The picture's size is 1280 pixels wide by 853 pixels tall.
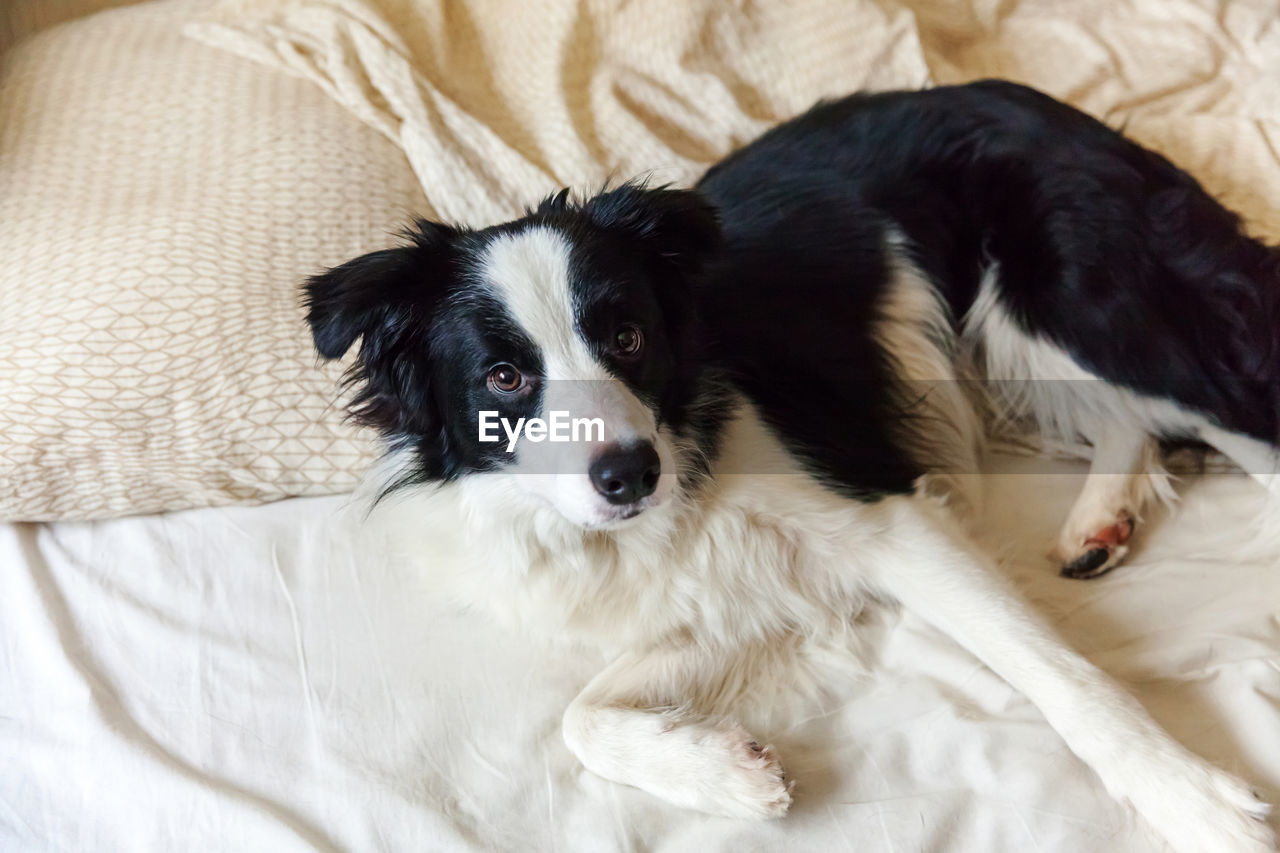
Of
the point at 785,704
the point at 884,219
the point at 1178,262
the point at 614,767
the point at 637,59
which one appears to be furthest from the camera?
the point at 637,59

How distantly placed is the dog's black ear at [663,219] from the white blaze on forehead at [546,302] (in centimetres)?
16

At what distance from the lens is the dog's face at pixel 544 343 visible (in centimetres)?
155

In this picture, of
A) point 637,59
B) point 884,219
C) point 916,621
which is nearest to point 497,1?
point 637,59

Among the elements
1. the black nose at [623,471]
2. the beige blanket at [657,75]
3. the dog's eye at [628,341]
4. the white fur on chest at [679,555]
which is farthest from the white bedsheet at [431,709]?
the beige blanket at [657,75]

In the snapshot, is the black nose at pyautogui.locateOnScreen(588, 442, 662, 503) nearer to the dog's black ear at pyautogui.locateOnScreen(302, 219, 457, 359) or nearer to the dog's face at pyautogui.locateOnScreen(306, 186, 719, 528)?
the dog's face at pyautogui.locateOnScreen(306, 186, 719, 528)

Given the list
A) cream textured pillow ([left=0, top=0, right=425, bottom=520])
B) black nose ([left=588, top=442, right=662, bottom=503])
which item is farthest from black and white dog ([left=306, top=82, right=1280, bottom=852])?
cream textured pillow ([left=0, top=0, right=425, bottom=520])

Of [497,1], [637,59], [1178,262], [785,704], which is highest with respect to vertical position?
[497,1]

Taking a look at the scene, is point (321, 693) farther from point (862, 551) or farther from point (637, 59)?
point (637, 59)

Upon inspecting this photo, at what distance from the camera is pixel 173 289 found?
2221 millimetres

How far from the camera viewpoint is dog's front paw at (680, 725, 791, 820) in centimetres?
160

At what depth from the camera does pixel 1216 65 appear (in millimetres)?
3014

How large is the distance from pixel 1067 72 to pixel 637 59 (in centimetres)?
144

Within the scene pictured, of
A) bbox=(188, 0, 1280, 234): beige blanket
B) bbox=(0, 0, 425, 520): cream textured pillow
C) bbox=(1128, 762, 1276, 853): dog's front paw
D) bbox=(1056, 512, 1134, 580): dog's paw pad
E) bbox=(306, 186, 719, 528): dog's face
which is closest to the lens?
bbox=(1128, 762, 1276, 853): dog's front paw

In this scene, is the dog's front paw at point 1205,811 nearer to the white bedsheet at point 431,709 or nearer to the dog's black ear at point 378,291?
the white bedsheet at point 431,709
